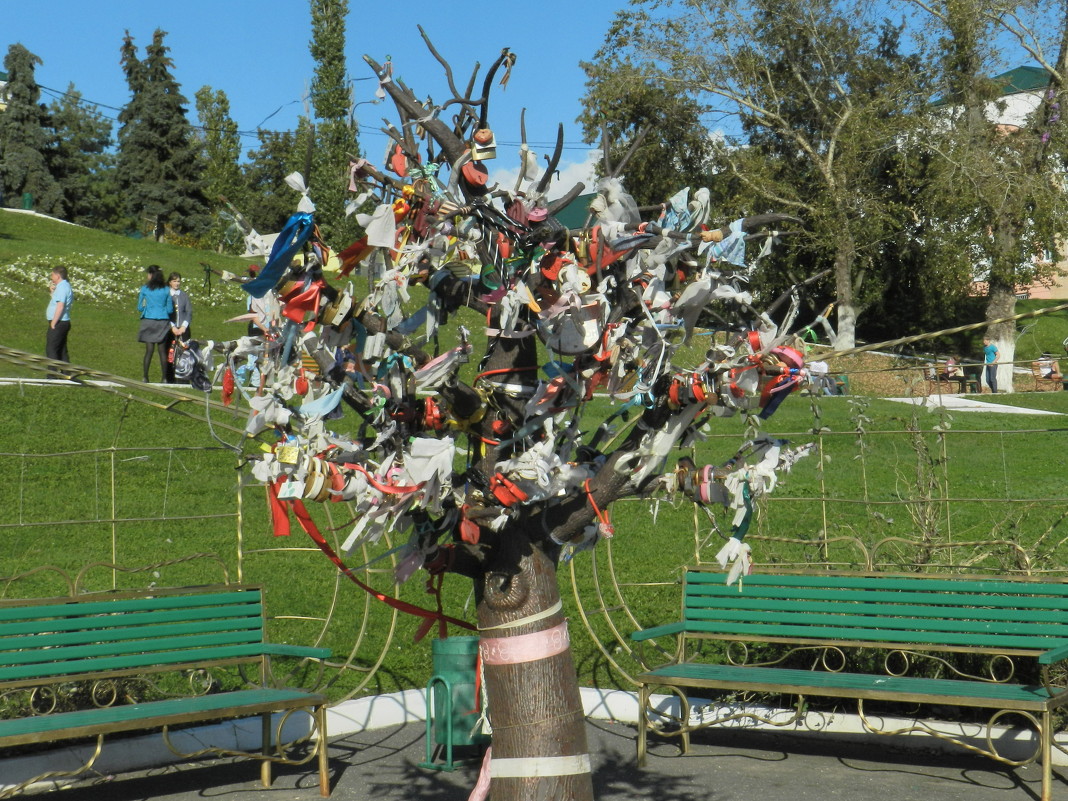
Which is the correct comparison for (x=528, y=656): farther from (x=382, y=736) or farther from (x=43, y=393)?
(x=43, y=393)

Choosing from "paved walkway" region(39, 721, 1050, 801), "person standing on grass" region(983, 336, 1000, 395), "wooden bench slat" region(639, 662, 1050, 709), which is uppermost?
"person standing on grass" region(983, 336, 1000, 395)

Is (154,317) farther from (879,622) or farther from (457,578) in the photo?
(879,622)

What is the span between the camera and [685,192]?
2.23m

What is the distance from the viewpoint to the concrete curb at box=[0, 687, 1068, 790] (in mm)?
5109

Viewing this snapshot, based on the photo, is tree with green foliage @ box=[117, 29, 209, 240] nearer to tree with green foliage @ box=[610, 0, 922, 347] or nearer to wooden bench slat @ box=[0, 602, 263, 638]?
tree with green foliage @ box=[610, 0, 922, 347]

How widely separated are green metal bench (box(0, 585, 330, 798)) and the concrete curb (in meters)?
0.11

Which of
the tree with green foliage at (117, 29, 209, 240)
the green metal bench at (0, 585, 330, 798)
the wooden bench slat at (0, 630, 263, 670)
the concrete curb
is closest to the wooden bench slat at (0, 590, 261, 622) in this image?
the green metal bench at (0, 585, 330, 798)

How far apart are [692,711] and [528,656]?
12.3 feet

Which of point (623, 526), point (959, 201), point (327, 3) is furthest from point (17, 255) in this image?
point (623, 526)

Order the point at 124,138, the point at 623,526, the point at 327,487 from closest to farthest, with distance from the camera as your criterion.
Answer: the point at 327,487 < the point at 623,526 < the point at 124,138

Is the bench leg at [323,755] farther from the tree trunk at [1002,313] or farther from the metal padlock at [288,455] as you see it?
the tree trunk at [1002,313]

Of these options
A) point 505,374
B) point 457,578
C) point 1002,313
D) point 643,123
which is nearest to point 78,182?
point 643,123

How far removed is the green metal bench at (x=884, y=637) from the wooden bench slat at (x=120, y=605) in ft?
6.08

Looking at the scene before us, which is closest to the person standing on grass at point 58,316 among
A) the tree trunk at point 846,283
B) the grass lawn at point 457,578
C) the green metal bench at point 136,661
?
the grass lawn at point 457,578
